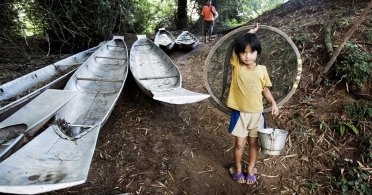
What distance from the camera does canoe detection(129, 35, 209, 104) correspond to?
4.58 m

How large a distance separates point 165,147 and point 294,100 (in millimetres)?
1999

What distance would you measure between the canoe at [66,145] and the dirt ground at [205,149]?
338mm

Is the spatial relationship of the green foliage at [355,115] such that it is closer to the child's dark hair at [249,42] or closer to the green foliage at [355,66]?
the green foliage at [355,66]

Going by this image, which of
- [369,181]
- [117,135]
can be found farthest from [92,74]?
[369,181]

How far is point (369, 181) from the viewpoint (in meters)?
2.96

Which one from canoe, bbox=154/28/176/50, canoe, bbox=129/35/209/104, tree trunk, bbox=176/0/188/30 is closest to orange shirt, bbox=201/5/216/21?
canoe, bbox=154/28/176/50

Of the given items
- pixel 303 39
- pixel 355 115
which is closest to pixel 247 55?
pixel 355 115

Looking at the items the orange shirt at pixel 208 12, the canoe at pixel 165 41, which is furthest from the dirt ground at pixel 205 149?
the orange shirt at pixel 208 12

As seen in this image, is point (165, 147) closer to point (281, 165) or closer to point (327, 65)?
point (281, 165)

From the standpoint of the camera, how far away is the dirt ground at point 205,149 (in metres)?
3.17

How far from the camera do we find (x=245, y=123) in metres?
3.03

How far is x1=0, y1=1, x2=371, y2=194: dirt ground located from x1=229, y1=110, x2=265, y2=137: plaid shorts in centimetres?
60

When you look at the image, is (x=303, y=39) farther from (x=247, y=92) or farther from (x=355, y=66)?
(x=247, y=92)

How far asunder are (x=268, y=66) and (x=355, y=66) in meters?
1.15
